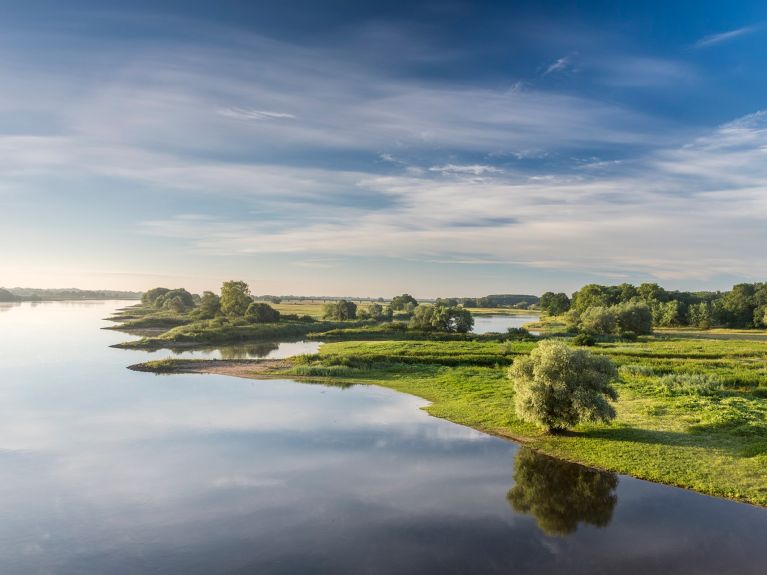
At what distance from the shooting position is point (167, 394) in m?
43.9

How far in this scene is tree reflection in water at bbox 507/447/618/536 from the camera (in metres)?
20.0

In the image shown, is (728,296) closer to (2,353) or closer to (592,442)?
(592,442)

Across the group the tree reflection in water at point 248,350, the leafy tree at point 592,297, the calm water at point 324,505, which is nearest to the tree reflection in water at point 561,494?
the calm water at point 324,505

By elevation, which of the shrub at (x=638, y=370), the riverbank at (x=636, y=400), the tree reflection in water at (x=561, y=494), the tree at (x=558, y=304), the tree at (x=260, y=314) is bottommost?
the tree reflection in water at (x=561, y=494)

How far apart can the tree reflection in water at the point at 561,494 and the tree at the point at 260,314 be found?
10290 cm

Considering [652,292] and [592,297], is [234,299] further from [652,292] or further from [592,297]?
[652,292]

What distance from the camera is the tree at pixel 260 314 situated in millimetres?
122188

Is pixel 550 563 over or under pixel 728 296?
under

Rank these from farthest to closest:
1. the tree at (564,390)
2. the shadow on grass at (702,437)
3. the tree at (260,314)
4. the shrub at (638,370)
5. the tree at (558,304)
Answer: the tree at (558,304) < the tree at (260,314) < the shrub at (638,370) < the tree at (564,390) < the shadow on grass at (702,437)

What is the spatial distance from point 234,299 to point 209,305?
10.6 metres

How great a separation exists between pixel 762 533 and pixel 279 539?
1779cm

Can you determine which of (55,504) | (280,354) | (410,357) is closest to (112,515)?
(55,504)

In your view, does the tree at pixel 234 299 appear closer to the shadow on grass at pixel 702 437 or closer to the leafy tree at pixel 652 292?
the shadow on grass at pixel 702 437

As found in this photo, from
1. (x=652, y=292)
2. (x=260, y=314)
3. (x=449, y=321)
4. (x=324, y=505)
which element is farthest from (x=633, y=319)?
(x=324, y=505)
